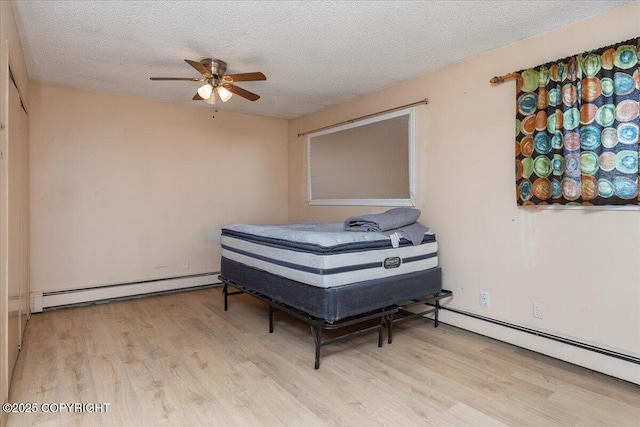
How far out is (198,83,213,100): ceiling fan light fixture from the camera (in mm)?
2789

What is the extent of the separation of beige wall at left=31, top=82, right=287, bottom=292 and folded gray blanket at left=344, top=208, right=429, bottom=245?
2.37 metres

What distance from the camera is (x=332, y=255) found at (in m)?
2.25

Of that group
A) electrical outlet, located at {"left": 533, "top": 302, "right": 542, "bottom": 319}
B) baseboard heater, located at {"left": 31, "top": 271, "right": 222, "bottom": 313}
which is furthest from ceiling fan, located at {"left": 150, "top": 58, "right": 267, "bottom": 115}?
electrical outlet, located at {"left": 533, "top": 302, "right": 542, "bottom": 319}

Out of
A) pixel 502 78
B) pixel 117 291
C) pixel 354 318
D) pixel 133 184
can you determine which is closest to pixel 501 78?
pixel 502 78

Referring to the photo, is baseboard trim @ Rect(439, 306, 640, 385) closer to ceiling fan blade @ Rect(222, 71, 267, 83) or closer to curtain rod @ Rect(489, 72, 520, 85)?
curtain rod @ Rect(489, 72, 520, 85)

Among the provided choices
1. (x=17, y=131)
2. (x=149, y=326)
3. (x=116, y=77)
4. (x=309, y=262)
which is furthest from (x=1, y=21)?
(x=149, y=326)

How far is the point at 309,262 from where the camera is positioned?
2.30 metres

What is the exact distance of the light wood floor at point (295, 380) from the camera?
179 cm

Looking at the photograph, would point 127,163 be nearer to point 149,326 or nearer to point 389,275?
point 149,326

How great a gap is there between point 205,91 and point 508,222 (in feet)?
8.47

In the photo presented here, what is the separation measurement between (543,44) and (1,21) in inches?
128

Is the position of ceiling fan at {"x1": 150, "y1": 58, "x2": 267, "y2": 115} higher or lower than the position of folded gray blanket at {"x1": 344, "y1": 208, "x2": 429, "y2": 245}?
higher

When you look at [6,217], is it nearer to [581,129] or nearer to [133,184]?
[133,184]

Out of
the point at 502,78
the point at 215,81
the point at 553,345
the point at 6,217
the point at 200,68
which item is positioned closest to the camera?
the point at 6,217
